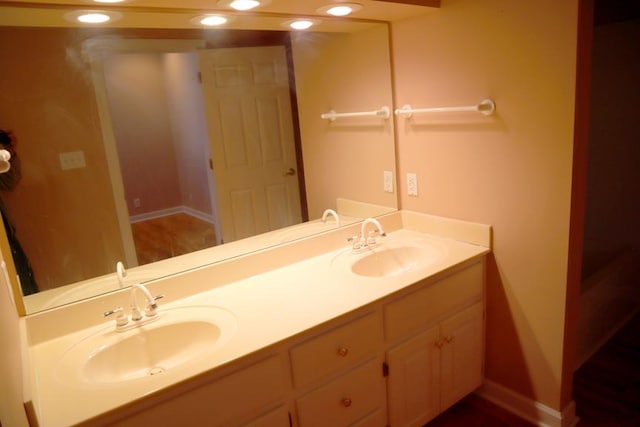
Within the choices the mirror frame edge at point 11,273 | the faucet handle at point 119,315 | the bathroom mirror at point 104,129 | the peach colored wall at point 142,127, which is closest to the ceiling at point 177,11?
the bathroom mirror at point 104,129

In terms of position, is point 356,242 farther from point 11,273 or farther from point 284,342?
point 11,273

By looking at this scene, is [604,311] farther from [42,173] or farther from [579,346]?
[42,173]

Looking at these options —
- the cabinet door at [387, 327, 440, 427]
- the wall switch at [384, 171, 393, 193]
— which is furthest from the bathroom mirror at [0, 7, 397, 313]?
the cabinet door at [387, 327, 440, 427]

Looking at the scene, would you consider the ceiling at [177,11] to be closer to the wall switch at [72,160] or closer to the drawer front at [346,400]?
the wall switch at [72,160]

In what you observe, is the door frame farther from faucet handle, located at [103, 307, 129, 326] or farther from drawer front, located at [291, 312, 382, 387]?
drawer front, located at [291, 312, 382, 387]

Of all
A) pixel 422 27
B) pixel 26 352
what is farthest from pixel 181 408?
pixel 422 27

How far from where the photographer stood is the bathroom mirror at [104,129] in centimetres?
149

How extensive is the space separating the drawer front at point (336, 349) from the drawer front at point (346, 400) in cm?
5

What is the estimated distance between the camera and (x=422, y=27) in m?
2.06

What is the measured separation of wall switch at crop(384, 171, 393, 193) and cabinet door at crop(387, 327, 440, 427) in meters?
0.81

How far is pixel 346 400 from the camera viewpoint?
63.1 inches

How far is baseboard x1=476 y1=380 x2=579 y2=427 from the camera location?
1.97 metres

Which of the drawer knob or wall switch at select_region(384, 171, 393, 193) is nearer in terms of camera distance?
the drawer knob

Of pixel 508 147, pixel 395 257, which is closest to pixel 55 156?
pixel 395 257
